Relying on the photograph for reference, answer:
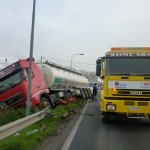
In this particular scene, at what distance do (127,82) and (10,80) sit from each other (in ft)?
25.7

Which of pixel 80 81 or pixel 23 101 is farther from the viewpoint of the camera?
pixel 80 81

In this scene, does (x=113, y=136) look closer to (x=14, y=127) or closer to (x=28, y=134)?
(x=28, y=134)

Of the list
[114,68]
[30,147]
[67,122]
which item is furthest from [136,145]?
[67,122]

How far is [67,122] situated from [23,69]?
526 cm

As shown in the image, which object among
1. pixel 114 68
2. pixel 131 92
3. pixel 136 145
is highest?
pixel 114 68

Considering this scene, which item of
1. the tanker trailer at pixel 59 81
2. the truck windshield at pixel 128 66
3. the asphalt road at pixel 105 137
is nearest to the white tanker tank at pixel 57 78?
the tanker trailer at pixel 59 81

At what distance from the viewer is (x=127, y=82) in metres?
14.5

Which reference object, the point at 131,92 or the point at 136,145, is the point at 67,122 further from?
the point at 136,145

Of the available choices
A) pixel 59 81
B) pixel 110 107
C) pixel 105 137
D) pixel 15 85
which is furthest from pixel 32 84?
pixel 105 137

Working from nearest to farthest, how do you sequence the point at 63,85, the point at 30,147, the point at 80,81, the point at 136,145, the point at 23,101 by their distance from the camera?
the point at 30,147 < the point at 136,145 < the point at 23,101 < the point at 63,85 < the point at 80,81

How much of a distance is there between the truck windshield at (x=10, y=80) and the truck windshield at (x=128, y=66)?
263 inches

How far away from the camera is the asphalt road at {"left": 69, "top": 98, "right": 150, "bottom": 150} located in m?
10.3

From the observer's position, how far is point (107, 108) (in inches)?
568

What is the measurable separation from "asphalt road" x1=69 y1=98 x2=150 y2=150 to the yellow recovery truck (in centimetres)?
72
